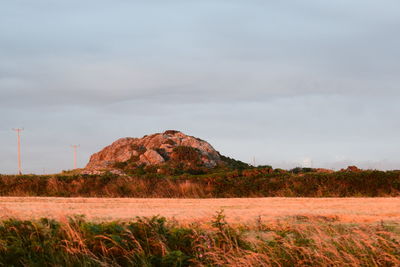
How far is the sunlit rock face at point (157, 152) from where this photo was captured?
171 feet

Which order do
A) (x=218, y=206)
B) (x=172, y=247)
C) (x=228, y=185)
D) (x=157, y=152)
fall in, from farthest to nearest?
(x=157, y=152) < (x=228, y=185) < (x=218, y=206) < (x=172, y=247)

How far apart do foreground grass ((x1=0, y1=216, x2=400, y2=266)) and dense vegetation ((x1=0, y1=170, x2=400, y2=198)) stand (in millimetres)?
20867

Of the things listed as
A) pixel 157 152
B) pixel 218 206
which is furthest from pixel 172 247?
pixel 157 152

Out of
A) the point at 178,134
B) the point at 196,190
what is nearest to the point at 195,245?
the point at 196,190

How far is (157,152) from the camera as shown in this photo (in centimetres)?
5359

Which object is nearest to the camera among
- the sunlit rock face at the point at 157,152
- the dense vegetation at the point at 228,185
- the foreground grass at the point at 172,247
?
the foreground grass at the point at 172,247

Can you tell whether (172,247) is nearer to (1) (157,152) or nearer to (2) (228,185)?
(2) (228,185)

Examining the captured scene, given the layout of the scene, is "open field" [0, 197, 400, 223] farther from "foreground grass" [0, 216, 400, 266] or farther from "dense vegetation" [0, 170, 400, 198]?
"foreground grass" [0, 216, 400, 266]

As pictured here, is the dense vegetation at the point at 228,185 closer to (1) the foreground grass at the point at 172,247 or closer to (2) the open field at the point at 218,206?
(2) the open field at the point at 218,206

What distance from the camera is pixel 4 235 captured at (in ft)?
39.6

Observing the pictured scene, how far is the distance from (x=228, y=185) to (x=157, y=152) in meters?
20.6

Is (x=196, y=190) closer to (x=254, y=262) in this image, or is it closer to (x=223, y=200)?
(x=223, y=200)

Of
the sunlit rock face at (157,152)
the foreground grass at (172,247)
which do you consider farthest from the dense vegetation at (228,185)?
the foreground grass at (172,247)

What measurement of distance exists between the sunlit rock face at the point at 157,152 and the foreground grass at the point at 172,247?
37.9m
